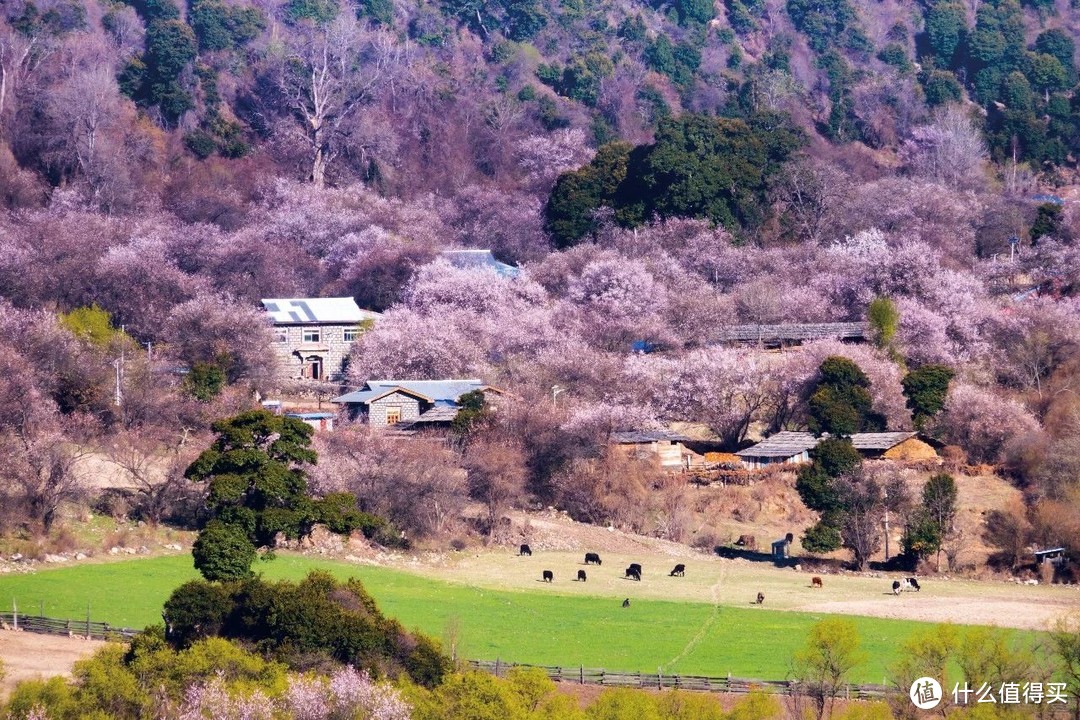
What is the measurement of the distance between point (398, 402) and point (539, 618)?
64.4 feet

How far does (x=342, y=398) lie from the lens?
61406 millimetres

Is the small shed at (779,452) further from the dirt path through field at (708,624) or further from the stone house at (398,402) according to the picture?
the dirt path through field at (708,624)

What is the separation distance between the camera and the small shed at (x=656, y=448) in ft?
188

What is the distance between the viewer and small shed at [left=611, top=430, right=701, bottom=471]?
57.2m

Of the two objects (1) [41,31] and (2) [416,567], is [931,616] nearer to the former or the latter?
(2) [416,567]

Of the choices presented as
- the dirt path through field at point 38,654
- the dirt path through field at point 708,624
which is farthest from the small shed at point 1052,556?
the dirt path through field at point 38,654

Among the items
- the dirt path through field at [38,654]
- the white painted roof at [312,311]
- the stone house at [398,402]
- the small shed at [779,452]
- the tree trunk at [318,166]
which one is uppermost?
the tree trunk at [318,166]

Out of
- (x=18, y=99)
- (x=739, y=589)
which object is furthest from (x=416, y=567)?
(x=18, y=99)

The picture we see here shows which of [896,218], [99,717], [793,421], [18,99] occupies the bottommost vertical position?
[99,717]

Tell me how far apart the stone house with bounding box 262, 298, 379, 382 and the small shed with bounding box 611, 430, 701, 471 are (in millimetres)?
13803

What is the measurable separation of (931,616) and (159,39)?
63283 millimetres

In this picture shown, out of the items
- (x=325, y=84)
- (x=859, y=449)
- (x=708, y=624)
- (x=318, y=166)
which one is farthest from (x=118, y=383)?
(x=325, y=84)

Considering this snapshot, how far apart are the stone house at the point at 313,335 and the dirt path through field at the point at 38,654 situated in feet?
99.7

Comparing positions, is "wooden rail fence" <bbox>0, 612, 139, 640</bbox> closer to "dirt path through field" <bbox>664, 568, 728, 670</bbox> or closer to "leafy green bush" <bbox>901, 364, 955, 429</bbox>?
"dirt path through field" <bbox>664, 568, 728, 670</bbox>
